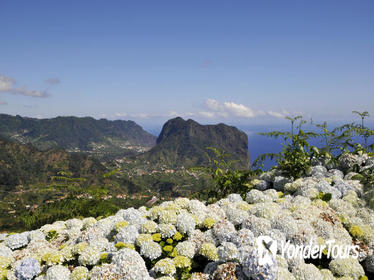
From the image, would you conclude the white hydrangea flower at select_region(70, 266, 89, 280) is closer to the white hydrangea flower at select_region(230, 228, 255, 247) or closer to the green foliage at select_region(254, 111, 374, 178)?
the white hydrangea flower at select_region(230, 228, 255, 247)

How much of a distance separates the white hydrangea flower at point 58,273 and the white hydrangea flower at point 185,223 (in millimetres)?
2119

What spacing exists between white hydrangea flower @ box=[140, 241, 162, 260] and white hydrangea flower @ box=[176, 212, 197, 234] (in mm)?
702

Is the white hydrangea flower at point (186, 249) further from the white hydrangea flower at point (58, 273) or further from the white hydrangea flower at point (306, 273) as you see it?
the white hydrangea flower at point (58, 273)

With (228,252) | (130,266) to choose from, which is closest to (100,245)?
(130,266)

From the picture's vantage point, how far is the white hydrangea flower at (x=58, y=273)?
3.55 m

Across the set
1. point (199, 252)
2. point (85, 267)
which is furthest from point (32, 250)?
point (199, 252)

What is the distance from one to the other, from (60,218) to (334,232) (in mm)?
9089

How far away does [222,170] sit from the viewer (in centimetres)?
888

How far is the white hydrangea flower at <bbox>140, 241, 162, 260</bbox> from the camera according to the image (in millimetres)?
3959

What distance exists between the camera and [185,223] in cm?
467

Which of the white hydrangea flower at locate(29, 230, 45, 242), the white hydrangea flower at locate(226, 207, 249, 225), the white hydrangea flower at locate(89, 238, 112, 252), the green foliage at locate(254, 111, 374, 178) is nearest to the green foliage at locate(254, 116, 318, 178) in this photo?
the green foliage at locate(254, 111, 374, 178)

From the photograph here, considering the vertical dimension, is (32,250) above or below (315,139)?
below

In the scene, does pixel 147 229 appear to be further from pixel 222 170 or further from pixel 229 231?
pixel 222 170

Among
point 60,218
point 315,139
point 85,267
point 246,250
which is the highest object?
point 315,139
